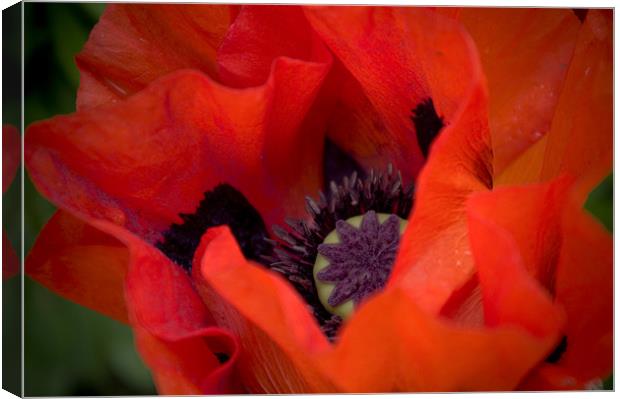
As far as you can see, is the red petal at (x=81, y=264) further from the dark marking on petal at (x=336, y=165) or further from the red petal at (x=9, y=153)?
the dark marking on petal at (x=336, y=165)

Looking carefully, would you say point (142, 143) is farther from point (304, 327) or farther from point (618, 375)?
point (618, 375)

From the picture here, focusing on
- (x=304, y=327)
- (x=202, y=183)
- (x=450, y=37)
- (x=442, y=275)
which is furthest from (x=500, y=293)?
(x=202, y=183)

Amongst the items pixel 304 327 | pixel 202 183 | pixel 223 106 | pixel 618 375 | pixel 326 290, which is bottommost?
pixel 618 375

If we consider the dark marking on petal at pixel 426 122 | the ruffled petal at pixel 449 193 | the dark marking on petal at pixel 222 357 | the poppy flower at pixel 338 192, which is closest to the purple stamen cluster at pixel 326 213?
the poppy flower at pixel 338 192

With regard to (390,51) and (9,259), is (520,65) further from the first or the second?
(9,259)

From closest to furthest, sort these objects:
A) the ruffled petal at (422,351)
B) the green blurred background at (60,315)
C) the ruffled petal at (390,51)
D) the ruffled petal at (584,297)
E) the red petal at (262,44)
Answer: the ruffled petal at (422,351)
the ruffled petal at (584,297)
the ruffled petal at (390,51)
the red petal at (262,44)
the green blurred background at (60,315)

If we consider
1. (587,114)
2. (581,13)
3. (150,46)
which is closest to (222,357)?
(150,46)
